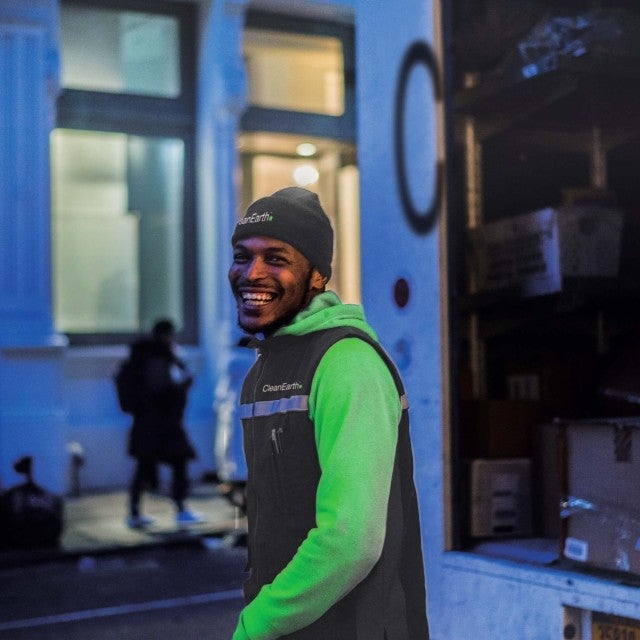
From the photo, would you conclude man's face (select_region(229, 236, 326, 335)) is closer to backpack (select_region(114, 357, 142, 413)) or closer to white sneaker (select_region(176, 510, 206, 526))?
backpack (select_region(114, 357, 142, 413))

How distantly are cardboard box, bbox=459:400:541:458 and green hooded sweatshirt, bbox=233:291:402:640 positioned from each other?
7.49ft

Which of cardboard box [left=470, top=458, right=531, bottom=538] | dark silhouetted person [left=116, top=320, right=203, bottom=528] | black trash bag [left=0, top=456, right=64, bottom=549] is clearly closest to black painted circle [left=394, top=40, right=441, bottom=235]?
cardboard box [left=470, top=458, right=531, bottom=538]

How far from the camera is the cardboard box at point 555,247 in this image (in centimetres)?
432

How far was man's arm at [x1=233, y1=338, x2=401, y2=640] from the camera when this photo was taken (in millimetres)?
1976

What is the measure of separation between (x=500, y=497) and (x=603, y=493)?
2.09ft

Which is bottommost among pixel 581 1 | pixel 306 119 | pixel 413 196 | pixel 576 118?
pixel 413 196

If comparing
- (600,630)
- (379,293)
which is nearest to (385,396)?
(600,630)

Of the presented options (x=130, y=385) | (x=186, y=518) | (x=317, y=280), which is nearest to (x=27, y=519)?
(x=130, y=385)

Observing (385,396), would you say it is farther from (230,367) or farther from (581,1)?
(230,367)

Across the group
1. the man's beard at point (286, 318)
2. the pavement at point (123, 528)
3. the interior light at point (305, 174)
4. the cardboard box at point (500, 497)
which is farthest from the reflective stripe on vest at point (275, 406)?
the interior light at point (305, 174)

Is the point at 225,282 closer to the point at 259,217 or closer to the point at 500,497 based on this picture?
the point at 500,497

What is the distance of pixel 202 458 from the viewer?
1402cm

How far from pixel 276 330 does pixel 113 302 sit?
12.3m

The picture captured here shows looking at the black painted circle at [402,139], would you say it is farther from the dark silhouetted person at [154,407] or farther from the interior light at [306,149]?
the interior light at [306,149]
